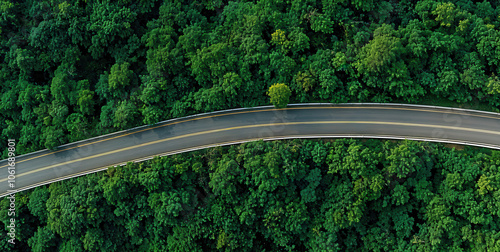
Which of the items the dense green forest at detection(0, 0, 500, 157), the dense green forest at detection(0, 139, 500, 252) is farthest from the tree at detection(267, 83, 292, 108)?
the dense green forest at detection(0, 139, 500, 252)

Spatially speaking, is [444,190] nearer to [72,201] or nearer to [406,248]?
[406,248]

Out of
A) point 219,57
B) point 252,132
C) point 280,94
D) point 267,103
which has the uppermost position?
point 219,57

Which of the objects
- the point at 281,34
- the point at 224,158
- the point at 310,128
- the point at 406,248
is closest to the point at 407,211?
the point at 406,248

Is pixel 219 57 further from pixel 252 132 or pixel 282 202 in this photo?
pixel 282 202
